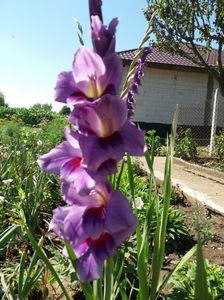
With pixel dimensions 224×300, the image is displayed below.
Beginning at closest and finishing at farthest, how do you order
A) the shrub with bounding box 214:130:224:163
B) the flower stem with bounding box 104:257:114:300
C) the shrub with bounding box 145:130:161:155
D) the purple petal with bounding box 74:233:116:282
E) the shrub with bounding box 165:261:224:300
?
the purple petal with bounding box 74:233:116:282 → the flower stem with bounding box 104:257:114:300 → the shrub with bounding box 145:130:161:155 → the shrub with bounding box 165:261:224:300 → the shrub with bounding box 214:130:224:163

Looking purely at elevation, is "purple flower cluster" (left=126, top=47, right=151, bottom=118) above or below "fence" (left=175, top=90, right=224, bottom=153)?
above

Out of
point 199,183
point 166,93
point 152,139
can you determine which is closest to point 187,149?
point 199,183

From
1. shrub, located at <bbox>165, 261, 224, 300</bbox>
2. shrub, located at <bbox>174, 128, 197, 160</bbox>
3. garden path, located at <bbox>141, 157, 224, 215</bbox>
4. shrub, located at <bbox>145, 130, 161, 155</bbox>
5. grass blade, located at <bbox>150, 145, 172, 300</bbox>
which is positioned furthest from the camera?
shrub, located at <bbox>174, 128, 197, 160</bbox>

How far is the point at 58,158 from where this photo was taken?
986 millimetres

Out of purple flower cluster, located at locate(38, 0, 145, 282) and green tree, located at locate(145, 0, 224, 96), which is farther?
green tree, located at locate(145, 0, 224, 96)

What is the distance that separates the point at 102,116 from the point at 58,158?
18cm

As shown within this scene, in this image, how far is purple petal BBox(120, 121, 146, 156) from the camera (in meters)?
0.89

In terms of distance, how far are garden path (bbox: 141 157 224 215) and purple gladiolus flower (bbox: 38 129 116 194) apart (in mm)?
4015

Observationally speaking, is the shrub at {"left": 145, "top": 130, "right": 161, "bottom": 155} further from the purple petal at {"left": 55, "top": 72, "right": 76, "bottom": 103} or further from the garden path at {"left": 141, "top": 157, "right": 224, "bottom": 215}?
the purple petal at {"left": 55, "top": 72, "right": 76, "bottom": 103}

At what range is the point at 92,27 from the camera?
35.2 inches

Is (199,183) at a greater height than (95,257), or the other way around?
(95,257)

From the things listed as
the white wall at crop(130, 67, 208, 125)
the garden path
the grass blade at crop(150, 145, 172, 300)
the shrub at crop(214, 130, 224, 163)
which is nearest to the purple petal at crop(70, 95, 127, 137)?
the grass blade at crop(150, 145, 172, 300)

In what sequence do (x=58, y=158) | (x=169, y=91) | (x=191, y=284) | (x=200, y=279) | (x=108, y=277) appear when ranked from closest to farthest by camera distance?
(x=200, y=279)
(x=58, y=158)
(x=108, y=277)
(x=191, y=284)
(x=169, y=91)

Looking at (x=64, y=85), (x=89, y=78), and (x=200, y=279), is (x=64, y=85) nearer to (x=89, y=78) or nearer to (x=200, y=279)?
(x=89, y=78)
